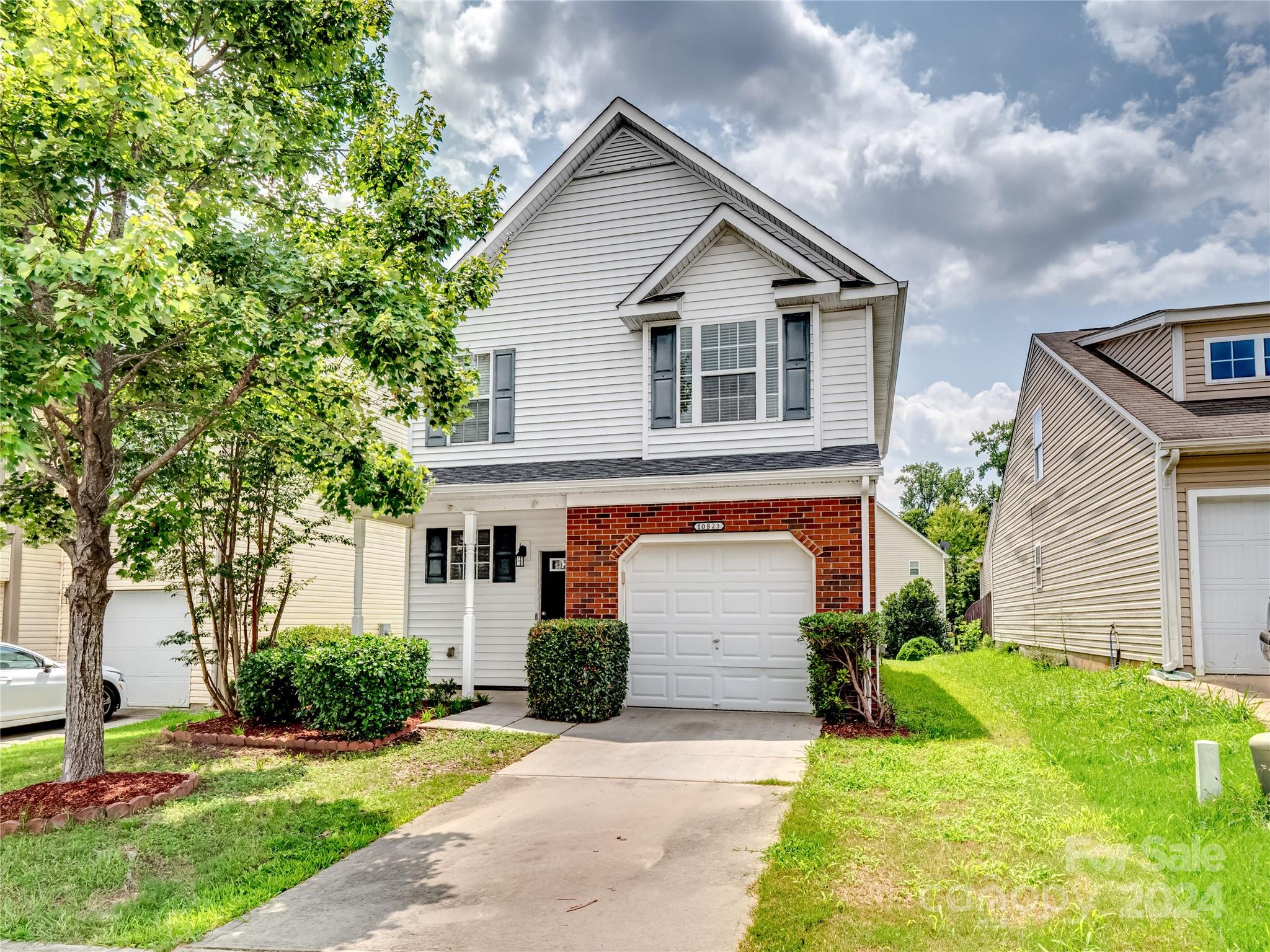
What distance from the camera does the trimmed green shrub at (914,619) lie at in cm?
2620

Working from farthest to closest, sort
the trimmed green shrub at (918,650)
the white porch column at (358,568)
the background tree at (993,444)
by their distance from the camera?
the background tree at (993,444) < the trimmed green shrub at (918,650) < the white porch column at (358,568)

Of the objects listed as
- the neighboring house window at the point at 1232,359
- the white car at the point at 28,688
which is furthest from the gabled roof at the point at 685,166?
the white car at the point at 28,688

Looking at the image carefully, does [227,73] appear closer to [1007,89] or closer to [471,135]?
[471,135]

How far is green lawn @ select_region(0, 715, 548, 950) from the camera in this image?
15.3 ft

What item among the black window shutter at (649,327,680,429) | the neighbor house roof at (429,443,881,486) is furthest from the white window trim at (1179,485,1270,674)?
the black window shutter at (649,327,680,429)

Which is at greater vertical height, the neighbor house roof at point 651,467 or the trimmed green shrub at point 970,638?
the neighbor house roof at point 651,467

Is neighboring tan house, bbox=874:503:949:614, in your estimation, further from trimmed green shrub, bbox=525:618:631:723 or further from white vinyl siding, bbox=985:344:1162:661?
trimmed green shrub, bbox=525:618:631:723

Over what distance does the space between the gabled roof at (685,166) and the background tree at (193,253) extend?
4017 millimetres

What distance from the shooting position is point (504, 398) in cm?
1345

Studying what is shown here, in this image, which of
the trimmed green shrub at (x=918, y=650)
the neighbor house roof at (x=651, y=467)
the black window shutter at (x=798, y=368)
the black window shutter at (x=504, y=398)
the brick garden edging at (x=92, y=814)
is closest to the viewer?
the brick garden edging at (x=92, y=814)

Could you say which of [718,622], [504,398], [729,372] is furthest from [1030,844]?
[504,398]

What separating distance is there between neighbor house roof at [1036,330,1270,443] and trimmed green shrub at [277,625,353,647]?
11.9 metres

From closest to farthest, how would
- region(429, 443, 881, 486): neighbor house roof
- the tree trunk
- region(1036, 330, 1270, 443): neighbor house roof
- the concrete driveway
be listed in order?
1. the concrete driveway
2. the tree trunk
3. region(429, 443, 881, 486): neighbor house roof
4. region(1036, 330, 1270, 443): neighbor house roof

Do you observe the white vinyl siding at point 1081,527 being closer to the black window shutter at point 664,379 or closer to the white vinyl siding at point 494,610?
the black window shutter at point 664,379
